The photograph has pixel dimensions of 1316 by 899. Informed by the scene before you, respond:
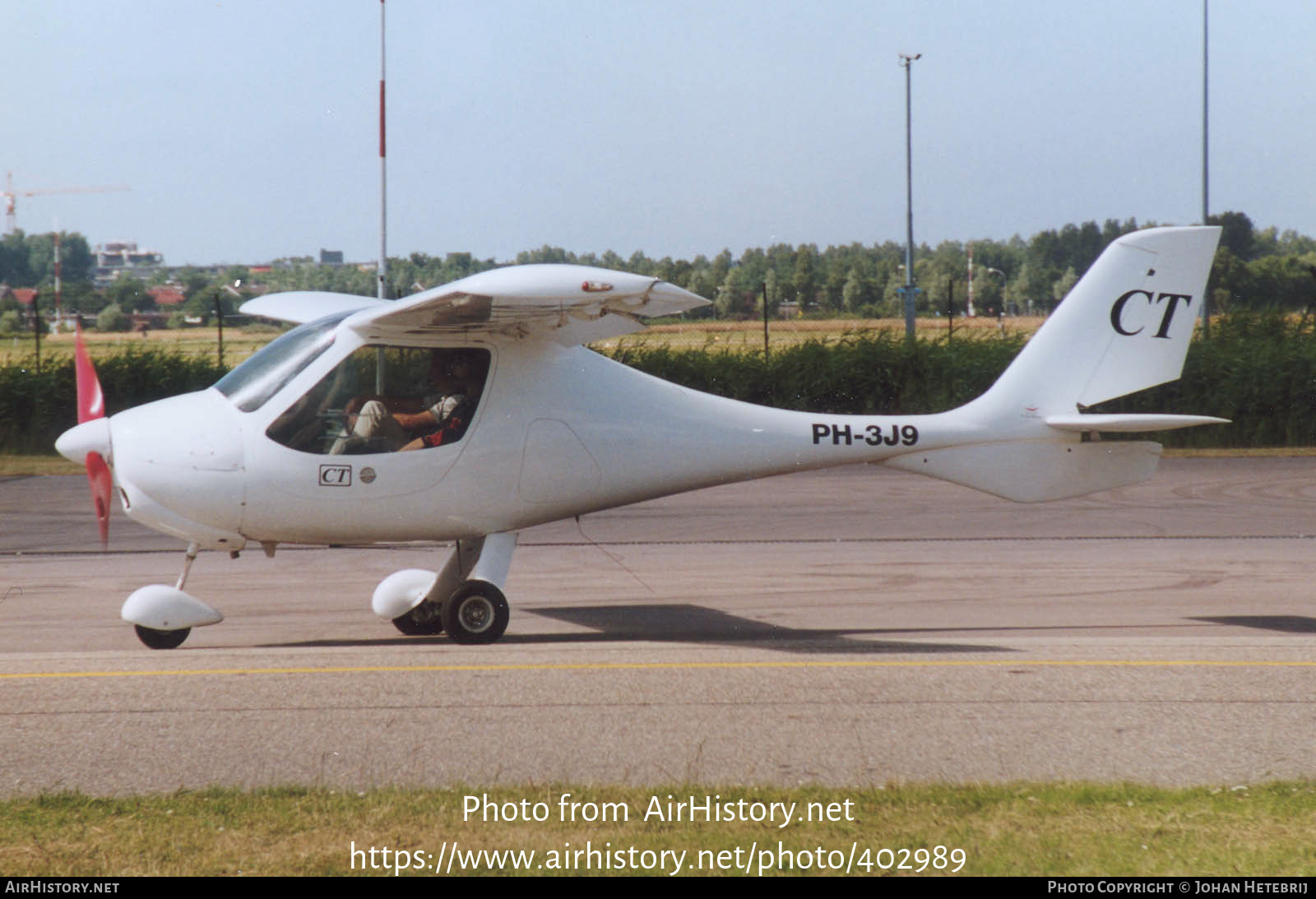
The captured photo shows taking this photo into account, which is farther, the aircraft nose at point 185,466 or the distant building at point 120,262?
the distant building at point 120,262

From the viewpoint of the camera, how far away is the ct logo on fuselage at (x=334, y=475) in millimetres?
8273

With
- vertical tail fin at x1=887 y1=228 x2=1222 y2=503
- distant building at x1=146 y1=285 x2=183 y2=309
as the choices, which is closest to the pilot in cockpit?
vertical tail fin at x1=887 y1=228 x2=1222 y2=503

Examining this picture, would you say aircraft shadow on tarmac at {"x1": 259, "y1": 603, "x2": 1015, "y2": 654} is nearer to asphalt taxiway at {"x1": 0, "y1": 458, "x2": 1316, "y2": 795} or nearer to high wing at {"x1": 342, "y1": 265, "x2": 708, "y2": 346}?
asphalt taxiway at {"x1": 0, "y1": 458, "x2": 1316, "y2": 795}

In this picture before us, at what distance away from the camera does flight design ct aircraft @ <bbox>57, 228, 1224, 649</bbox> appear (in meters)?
8.15

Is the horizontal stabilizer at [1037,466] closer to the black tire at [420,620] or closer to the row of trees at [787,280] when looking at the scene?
the black tire at [420,620]

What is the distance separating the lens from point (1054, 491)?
31.1ft

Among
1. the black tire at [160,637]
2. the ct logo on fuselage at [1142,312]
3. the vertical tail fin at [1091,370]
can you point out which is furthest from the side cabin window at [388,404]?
the ct logo on fuselage at [1142,312]

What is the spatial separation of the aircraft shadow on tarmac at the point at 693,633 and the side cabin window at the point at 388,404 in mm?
1359

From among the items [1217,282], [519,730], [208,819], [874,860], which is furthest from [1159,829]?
[1217,282]

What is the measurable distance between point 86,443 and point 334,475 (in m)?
1.49

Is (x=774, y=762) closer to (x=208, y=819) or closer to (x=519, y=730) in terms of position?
(x=519, y=730)

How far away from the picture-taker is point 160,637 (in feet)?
27.3
